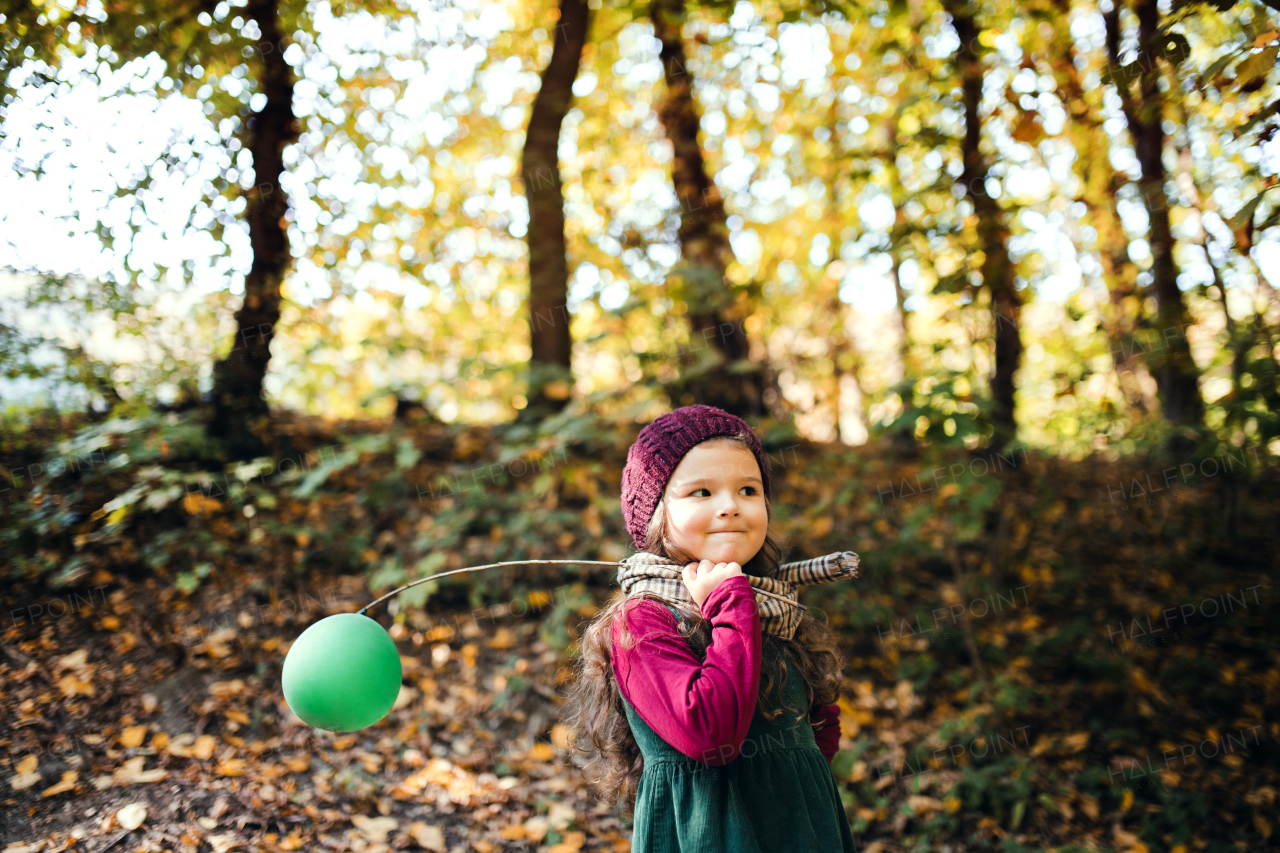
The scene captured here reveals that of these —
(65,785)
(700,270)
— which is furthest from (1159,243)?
(65,785)

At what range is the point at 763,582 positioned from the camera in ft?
5.50

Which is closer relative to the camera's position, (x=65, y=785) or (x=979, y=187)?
(x=65, y=785)

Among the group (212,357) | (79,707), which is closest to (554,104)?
(212,357)

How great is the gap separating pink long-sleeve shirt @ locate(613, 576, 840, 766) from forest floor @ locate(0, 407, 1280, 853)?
177cm

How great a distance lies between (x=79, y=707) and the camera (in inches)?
116

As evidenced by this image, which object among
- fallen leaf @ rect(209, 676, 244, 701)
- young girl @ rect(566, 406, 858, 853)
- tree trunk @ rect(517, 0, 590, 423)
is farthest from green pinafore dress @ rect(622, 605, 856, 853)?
tree trunk @ rect(517, 0, 590, 423)

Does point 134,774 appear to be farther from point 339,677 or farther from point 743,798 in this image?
point 743,798

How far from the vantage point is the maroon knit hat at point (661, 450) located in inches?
68.6

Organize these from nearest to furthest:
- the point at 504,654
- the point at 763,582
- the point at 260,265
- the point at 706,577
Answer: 1. the point at 706,577
2. the point at 763,582
3. the point at 504,654
4. the point at 260,265

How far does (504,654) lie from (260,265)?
2.78 metres

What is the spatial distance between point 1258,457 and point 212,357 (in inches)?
262

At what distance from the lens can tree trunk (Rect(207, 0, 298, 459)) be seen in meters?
4.24

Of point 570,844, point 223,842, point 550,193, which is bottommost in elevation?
point 570,844

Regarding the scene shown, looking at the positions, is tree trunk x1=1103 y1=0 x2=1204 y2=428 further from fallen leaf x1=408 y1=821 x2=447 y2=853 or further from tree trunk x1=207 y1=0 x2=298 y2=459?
tree trunk x1=207 y1=0 x2=298 y2=459
